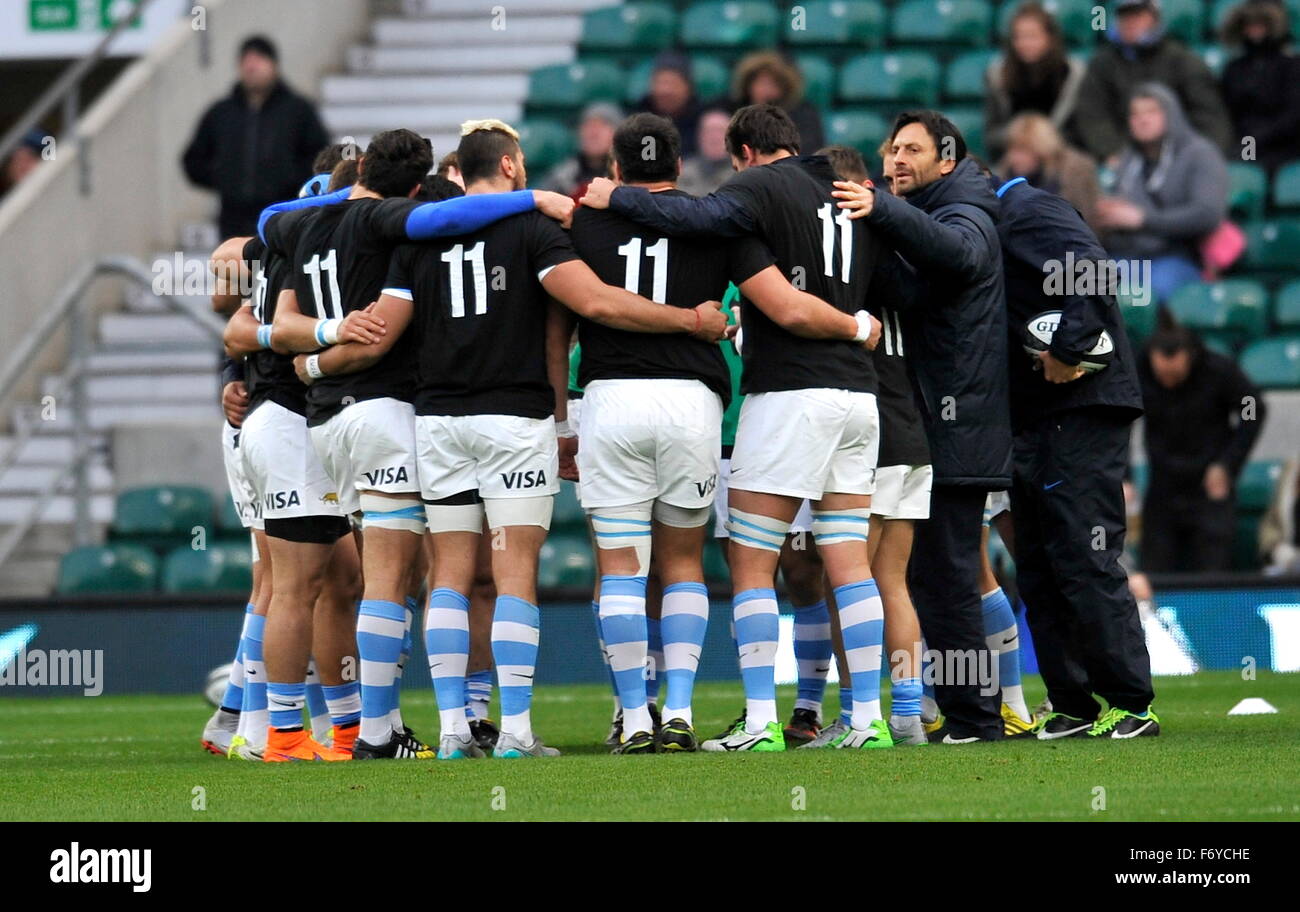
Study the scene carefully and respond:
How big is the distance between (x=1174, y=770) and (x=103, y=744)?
4.58m

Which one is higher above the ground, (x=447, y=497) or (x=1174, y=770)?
(x=447, y=497)

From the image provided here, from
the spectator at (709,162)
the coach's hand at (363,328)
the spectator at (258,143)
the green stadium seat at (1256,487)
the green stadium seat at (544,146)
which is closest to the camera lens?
the coach's hand at (363,328)

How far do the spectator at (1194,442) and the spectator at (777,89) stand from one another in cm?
256

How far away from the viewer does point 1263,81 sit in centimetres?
1388

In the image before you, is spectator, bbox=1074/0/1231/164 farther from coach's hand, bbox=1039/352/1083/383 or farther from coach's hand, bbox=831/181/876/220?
coach's hand, bbox=831/181/876/220

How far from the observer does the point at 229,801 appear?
19.5ft

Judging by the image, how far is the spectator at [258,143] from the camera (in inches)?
534

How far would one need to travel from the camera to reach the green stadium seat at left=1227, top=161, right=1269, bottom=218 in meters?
14.1

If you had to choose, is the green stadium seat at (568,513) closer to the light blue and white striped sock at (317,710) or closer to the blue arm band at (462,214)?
the light blue and white striped sock at (317,710)

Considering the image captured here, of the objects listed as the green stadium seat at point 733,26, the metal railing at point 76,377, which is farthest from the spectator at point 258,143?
the green stadium seat at point 733,26

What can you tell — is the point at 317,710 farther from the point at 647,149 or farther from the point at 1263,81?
the point at 1263,81
